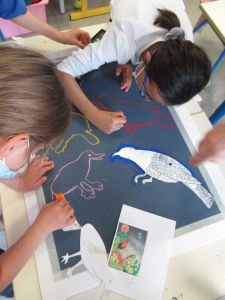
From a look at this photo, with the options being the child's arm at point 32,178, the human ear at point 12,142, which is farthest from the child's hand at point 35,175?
the human ear at point 12,142

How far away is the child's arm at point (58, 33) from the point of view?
835 mm

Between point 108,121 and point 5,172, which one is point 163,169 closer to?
point 108,121

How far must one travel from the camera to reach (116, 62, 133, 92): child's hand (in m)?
0.79

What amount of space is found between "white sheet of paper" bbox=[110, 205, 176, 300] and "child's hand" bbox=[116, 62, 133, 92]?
1.34 ft

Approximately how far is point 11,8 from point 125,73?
420 mm

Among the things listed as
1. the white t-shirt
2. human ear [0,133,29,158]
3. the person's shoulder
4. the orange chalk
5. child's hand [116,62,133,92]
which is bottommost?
the orange chalk

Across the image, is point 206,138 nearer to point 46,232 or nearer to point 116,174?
point 116,174

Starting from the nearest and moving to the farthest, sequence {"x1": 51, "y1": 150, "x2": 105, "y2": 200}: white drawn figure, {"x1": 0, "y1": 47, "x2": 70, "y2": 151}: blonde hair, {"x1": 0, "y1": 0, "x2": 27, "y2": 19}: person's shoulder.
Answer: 1. {"x1": 0, "y1": 47, "x2": 70, "y2": 151}: blonde hair
2. {"x1": 51, "y1": 150, "x2": 105, "y2": 200}: white drawn figure
3. {"x1": 0, "y1": 0, "x2": 27, "y2": 19}: person's shoulder

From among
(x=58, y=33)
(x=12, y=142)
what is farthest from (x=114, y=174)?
(x=58, y=33)

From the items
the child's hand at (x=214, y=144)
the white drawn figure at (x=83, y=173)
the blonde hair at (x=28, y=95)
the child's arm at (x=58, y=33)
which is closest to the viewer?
the blonde hair at (x=28, y=95)

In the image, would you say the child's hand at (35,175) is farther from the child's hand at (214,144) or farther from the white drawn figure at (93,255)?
the child's hand at (214,144)

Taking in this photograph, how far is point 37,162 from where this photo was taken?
0.66 metres

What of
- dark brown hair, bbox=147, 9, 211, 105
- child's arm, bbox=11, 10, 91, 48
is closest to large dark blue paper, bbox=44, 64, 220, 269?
dark brown hair, bbox=147, 9, 211, 105

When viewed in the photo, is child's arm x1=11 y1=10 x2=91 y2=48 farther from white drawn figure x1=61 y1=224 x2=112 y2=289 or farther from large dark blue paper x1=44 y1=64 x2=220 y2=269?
white drawn figure x1=61 y1=224 x2=112 y2=289
